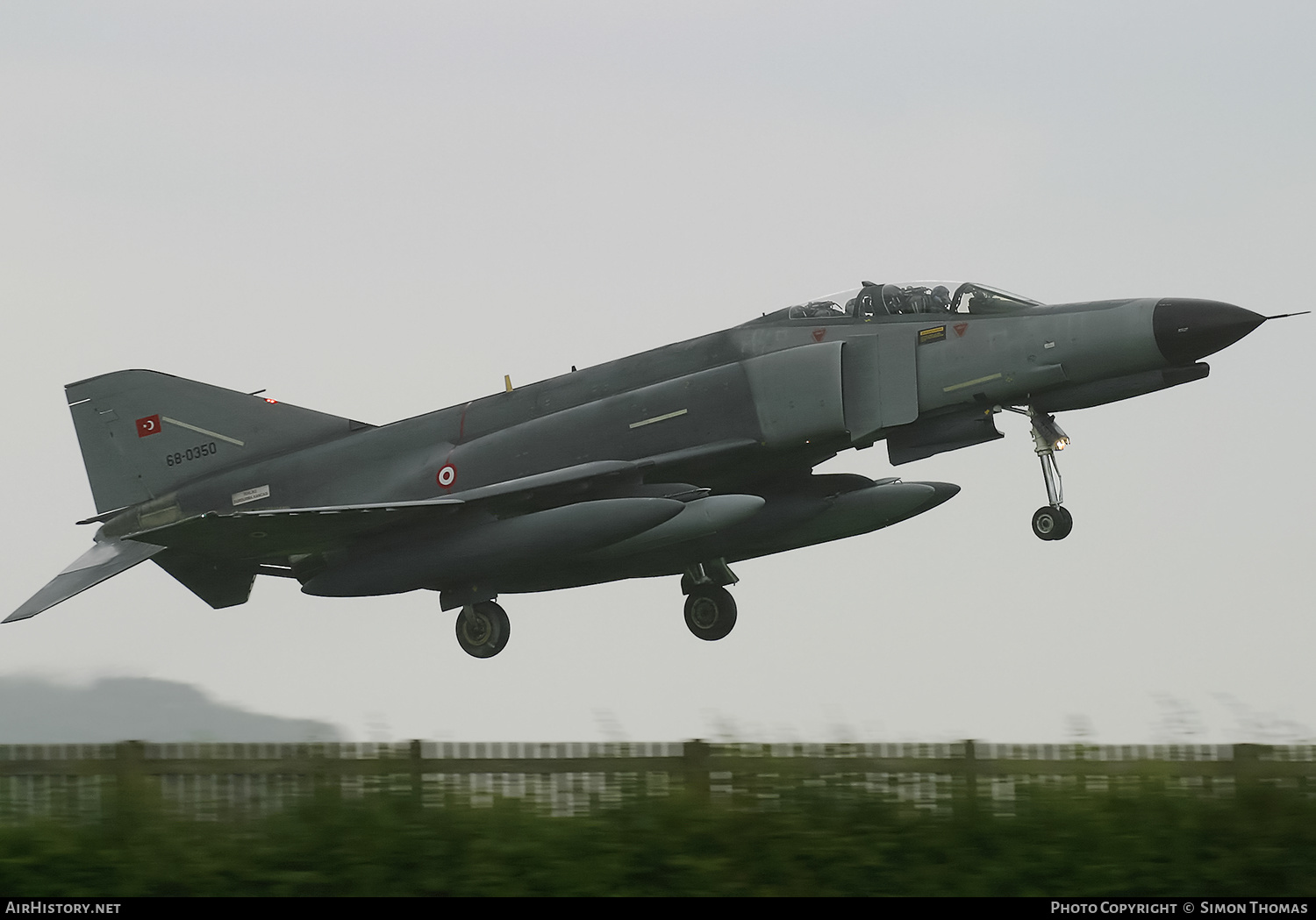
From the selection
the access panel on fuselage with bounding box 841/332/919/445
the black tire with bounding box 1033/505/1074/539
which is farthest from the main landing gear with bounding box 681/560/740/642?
the black tire with bounding box 1033/505/1074/539

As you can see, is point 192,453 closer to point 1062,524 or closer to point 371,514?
point 371,514

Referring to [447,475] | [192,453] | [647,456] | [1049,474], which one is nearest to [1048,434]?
[1049,474]

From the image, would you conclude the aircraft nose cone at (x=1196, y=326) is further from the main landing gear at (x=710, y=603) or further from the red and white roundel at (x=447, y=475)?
the red and white roundel at (x=447, y=475)

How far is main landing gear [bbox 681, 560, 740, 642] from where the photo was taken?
17234 mm

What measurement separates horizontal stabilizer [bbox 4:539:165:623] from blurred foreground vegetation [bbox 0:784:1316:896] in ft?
27.5

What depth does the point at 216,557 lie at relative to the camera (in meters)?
16.2

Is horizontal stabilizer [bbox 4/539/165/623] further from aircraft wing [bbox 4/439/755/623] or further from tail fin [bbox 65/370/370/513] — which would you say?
tail fin [bbox 65/370/370/513]

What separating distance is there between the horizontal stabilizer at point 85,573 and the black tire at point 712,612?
21.5 ft

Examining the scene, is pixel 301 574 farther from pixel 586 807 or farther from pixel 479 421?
pixel 586 807

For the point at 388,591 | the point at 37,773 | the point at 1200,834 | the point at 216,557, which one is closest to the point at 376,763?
the point at 37,773

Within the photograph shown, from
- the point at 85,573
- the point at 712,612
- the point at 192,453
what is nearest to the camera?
the point at 85,573

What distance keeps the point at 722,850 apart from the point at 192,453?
12.1 metres

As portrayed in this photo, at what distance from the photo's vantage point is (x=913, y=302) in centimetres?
1504

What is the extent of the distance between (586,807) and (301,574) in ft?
29.6
